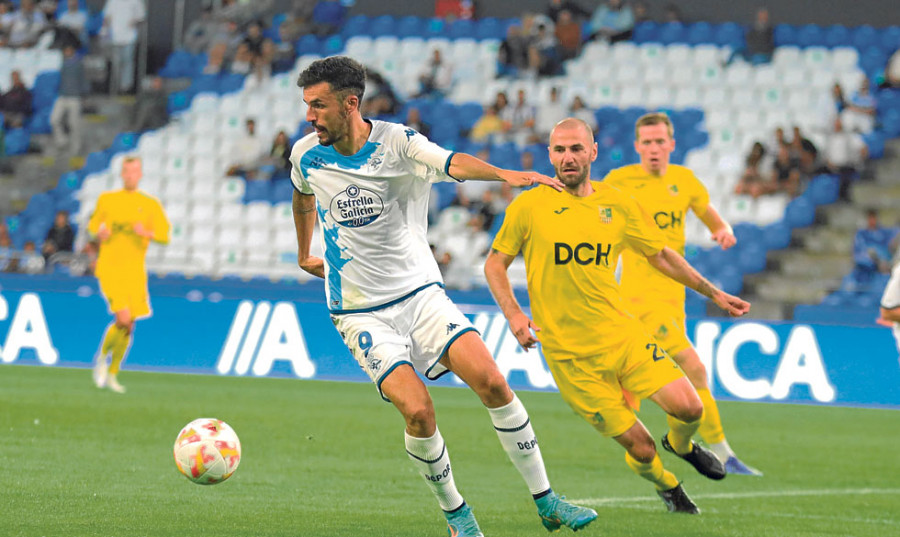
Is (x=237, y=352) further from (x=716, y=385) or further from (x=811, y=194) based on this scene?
(x=811, y=194)

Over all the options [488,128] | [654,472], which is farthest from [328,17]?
[654,472]

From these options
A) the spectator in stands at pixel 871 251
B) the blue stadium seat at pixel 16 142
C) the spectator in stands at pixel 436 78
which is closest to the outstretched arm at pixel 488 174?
the spectator in stands at pixel 871 251

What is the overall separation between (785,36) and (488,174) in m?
17.9

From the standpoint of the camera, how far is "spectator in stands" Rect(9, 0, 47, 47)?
26297 millimetres

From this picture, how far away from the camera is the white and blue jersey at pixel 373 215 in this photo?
654 centimetres

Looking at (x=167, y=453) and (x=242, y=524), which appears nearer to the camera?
(x=242, y=524)

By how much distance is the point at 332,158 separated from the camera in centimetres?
663

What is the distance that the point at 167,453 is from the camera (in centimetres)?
962

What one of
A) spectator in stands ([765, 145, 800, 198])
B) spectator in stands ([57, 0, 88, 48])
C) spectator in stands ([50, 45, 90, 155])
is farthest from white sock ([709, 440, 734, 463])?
spectator in stands ([57, 0, 88, 48])

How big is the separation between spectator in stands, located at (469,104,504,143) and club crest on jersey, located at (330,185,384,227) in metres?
15.2

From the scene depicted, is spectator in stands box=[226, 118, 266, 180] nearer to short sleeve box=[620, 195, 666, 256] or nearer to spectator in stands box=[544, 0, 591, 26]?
spectator in stands box=[544, 0, 591, 26]

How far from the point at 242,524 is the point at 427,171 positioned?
2050 mm

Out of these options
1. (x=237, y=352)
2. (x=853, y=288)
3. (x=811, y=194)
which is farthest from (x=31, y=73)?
(x=853, y=288)

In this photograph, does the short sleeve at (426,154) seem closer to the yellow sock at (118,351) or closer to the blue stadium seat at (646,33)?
the yellow sock at (118,351)
